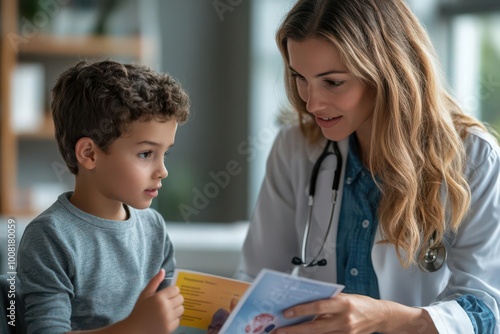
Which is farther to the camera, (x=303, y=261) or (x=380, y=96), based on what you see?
(x=303, y=261)

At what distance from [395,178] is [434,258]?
207 millimetres

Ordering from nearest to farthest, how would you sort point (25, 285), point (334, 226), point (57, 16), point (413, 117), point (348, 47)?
point (25, 285), point (348, 47), point (413, 117), point (334, 226), point (57, 16)

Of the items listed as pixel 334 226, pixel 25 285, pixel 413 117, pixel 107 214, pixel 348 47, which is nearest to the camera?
pixel 25 285

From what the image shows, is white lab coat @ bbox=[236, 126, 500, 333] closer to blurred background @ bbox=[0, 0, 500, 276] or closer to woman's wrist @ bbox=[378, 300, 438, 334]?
woman's wrist @ bbox=[378, 300, 438, 334]

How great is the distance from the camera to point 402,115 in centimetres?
163

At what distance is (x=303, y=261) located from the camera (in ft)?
5.88

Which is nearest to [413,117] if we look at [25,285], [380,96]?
[380,96]

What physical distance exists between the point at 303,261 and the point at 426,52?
580mm

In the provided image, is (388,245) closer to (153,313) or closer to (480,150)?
(480,150)

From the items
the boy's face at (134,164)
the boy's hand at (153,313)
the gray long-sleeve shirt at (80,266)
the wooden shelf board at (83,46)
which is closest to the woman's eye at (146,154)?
the boy's face at (134,164)

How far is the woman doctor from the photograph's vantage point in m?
1.55

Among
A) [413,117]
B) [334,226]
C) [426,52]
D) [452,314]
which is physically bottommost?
[452,314]

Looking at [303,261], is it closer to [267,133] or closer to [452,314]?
[452,314]

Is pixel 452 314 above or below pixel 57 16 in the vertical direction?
below
